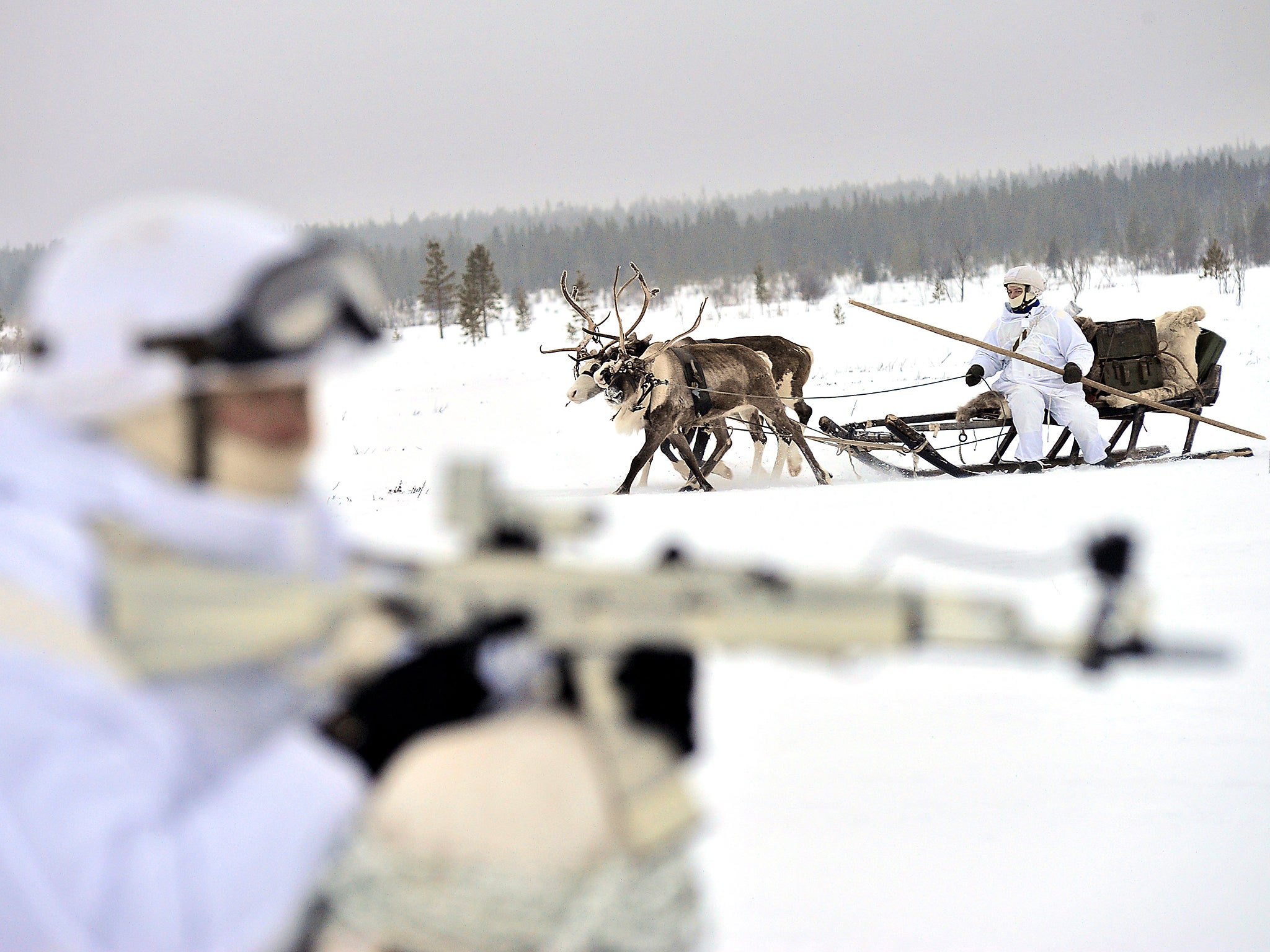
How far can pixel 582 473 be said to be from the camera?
511 inches

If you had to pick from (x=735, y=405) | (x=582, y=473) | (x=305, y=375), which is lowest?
(x=582, y=473)

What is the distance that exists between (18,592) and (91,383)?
189mm

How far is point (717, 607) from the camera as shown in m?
0.92

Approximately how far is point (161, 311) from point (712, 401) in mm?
8674

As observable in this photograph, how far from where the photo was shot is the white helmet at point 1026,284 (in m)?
8.85

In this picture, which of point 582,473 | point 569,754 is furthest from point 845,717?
point 582,473

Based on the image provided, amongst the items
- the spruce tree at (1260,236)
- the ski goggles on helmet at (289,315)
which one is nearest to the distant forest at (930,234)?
the spruce tree at (1260,236)

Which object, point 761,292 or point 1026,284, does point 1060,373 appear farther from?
point 761,292

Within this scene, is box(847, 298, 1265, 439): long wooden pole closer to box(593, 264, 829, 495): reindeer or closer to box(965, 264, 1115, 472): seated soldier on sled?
box(965, 264, 1115, 472): seated soldier on sled

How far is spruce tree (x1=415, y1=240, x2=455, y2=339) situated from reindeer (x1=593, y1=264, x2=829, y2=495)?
15.1 metres

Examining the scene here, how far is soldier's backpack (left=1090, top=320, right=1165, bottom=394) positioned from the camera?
29.6 feet

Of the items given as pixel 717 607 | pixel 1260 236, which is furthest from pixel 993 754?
pixel 1260 236

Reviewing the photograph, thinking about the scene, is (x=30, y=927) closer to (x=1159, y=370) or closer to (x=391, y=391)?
(x=1159, y=370)

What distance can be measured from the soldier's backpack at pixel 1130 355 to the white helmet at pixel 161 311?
915cm
